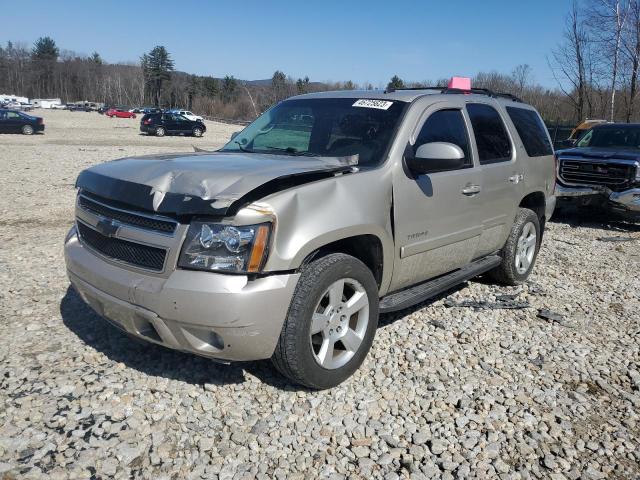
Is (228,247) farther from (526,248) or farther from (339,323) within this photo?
(526,248)

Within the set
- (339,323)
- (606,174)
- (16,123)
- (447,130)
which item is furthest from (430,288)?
(16,123)

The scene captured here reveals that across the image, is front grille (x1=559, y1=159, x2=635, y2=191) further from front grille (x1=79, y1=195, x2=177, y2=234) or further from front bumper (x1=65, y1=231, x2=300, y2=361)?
front grille (x1=79, y1=195, x2=177, y2=234)

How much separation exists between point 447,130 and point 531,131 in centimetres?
182

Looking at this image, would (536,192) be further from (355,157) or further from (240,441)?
(240,441)

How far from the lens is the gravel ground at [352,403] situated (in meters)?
2.67

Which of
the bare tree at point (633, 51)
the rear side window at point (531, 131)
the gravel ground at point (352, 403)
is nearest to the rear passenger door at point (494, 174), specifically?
the rear side window at point (531, 131)

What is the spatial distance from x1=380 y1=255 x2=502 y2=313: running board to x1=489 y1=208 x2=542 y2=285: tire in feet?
0.86

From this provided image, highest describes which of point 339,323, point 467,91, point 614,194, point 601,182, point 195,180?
point 467,91

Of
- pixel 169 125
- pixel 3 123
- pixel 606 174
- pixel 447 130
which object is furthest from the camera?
pixel 169 125

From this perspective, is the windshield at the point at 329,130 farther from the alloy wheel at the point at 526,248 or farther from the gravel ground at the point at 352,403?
the alloy wheel at the point at 526,248

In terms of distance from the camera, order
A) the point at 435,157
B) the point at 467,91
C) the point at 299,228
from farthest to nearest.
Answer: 1. the point at 467,91
2. the point at 435,157
3. the point at 299,228

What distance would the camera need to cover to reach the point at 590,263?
21.8 ft

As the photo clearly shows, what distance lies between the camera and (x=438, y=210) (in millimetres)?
3912

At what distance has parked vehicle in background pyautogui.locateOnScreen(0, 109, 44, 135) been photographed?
2897cm
